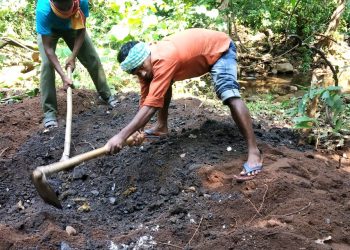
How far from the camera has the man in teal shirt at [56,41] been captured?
173 inches

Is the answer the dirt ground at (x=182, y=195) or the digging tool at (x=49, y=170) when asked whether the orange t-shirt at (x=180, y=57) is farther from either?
the dirt ground at (x=182, y=195)

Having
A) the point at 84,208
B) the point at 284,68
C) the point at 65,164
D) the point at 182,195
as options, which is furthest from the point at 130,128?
the point at 284,68

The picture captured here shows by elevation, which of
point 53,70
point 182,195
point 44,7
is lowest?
point 182,195

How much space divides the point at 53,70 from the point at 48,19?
696 millimetres

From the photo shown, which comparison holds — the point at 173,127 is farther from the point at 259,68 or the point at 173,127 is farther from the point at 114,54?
the point at 259,68

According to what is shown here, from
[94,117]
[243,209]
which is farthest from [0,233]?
[94,117]

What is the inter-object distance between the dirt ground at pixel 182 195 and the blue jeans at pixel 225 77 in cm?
55

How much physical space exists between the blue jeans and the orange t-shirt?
0.19 ft

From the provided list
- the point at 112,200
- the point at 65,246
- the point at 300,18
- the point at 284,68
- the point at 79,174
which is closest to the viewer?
the point at 65,246

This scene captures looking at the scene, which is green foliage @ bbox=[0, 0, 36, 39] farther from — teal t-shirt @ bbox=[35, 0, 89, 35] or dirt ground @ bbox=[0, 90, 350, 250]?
dirt ground @ bbox=[0, 90, 350, 250]

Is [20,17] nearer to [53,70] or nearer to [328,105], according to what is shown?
[53,70]

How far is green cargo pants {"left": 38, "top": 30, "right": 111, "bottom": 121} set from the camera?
16.1 ft

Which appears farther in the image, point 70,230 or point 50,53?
point 50,53

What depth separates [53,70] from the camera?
4969 millimetres
